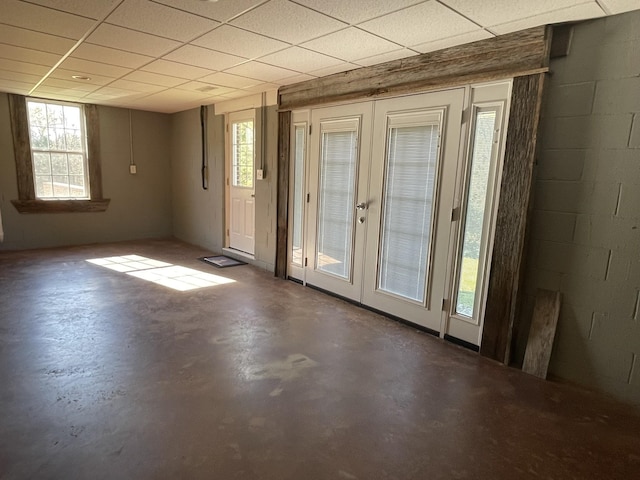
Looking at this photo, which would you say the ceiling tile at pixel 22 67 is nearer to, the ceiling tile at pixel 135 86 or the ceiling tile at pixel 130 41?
the ceiling tile at pixel 135 86

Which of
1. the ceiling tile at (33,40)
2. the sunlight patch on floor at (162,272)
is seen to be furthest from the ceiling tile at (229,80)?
the sunlight patch on floor at (162,272)

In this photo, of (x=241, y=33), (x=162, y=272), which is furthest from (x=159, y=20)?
(x=162, y=272)

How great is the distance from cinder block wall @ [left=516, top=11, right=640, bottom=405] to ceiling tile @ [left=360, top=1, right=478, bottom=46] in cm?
72

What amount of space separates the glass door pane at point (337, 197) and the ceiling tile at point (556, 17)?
1.58 metres

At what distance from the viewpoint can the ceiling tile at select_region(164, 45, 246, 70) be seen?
126 inches

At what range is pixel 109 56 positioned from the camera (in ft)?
11.3

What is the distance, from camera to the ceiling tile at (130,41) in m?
2.80

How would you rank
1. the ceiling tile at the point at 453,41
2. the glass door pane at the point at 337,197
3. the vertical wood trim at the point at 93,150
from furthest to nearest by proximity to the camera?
the vertical wood trim at the point at 93,150
the glass door pane at the point at 337,197
the ceiling tile at the point at 453,41

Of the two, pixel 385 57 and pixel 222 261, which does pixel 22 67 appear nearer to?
pixel 222 261

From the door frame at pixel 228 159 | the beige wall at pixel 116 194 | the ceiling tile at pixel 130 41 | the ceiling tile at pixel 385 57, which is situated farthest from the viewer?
the beige wall at pixel 116 194

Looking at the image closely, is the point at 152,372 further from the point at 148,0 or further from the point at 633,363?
the point at 633,363

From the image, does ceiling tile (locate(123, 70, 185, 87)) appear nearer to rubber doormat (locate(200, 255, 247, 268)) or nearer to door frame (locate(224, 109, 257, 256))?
door frame (locate(224, 109, 257, 256))

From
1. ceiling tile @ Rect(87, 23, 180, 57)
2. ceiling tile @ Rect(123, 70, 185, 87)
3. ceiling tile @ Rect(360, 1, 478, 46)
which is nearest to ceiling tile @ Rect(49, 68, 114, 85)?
ceiling tile @ Rect(123, 70, 185, 87)

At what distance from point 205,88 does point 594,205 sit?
4.32 m
